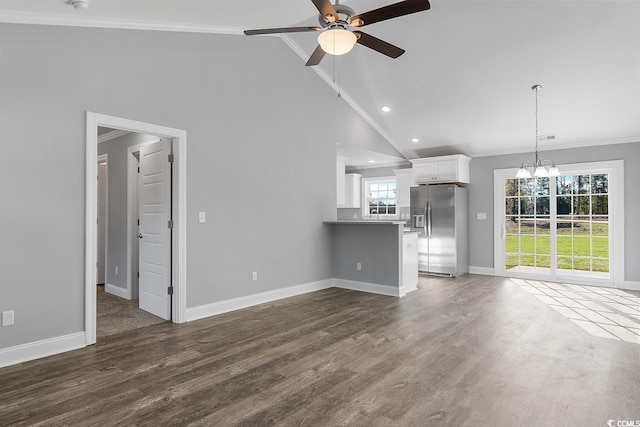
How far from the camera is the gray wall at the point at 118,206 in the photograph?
5.50 metres

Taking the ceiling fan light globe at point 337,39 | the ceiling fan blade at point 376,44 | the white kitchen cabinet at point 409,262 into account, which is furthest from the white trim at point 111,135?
the white kitchen cabinet at point 409,262

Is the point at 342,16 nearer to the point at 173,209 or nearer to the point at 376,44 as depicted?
the point at 376,44

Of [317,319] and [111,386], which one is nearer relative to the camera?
[111,386]

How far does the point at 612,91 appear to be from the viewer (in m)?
4.97

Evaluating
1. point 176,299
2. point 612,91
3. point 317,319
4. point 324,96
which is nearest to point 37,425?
point 176,299

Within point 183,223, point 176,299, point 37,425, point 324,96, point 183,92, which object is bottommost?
point 37,425

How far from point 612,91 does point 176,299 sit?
604 centimetres

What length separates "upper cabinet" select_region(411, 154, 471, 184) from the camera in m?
7.34

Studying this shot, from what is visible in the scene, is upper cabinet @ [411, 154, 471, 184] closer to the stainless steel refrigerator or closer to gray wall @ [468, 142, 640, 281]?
the stainless steel refrigerator

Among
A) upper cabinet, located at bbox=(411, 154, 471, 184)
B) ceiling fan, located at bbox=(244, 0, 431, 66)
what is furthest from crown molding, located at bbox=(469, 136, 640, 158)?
ceiling fan, located at bbox=(244, 0, 431, 66)

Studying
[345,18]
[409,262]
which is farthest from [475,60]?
[409,262]

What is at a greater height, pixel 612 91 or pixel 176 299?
pixel 612 91

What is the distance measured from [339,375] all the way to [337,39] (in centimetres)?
250

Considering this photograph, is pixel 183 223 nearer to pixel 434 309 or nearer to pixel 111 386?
pixel 111 386
